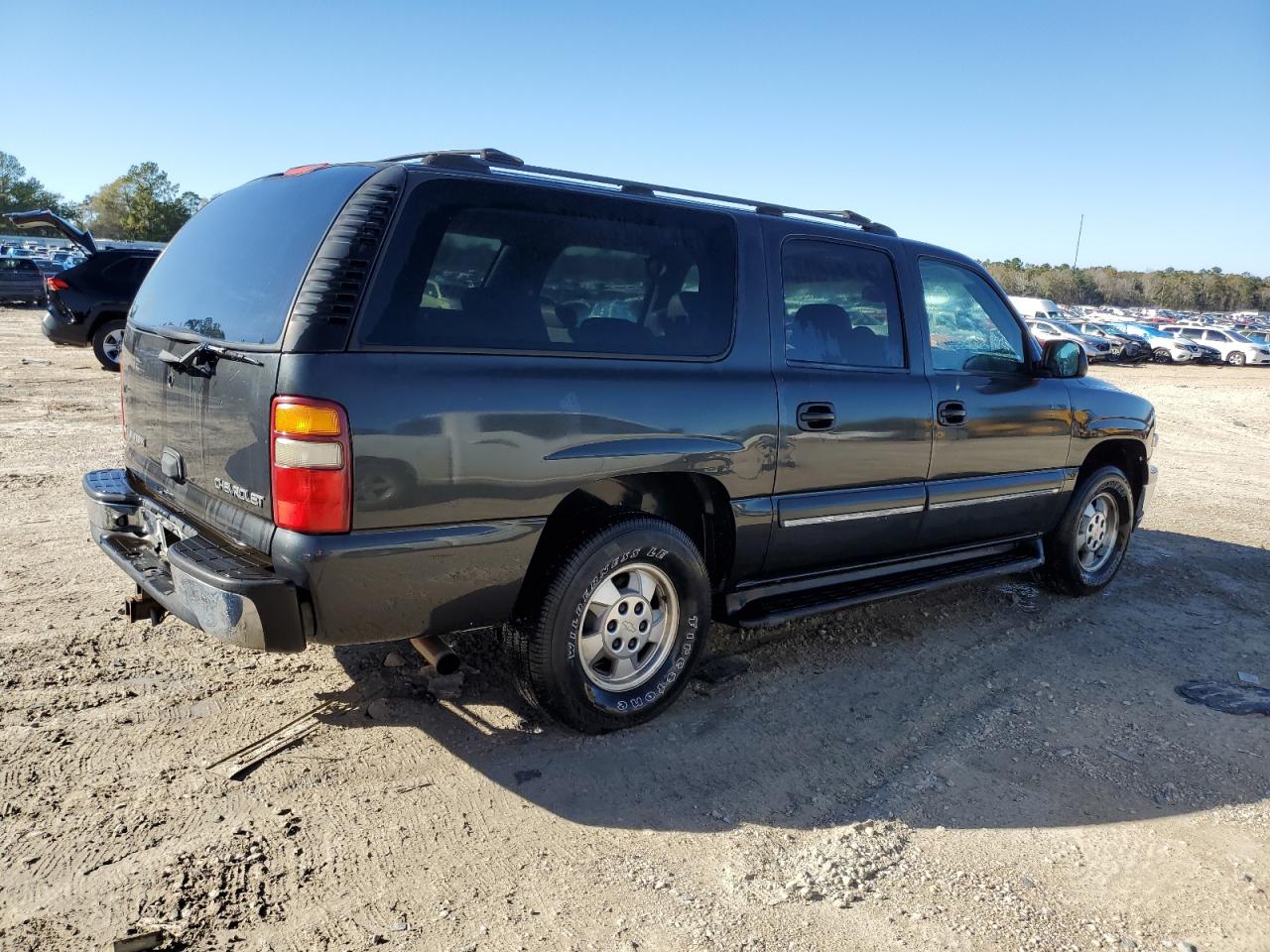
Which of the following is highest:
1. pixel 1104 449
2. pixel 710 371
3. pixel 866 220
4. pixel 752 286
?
pixel 866 220

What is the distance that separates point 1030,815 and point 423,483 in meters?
2.32

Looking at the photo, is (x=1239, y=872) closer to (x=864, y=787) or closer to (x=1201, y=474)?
(x=864, y=787)

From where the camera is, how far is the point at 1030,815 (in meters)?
3.20

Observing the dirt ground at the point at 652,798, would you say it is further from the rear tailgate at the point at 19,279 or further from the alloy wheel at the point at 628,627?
the rear tailgate at the point at 19,279

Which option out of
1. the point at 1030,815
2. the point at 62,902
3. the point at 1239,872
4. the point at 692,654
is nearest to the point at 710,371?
the point at 692,654

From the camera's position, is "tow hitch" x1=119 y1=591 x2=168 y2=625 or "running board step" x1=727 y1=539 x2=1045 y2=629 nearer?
"tow hitch" x1=119 y1=591 x2=168 y2=625

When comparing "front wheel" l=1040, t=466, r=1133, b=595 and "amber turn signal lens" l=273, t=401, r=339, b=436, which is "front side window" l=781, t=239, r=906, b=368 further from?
"amber turn signal lens" l=273, t=401, r=339, b=436

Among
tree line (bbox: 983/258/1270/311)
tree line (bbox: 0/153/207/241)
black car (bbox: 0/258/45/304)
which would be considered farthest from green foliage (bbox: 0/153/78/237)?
tree line (bbox: 983/258/1270/311)

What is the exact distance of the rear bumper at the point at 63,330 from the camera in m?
13.1

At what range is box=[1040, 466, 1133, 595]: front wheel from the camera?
5.44 m

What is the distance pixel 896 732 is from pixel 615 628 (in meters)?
1.24

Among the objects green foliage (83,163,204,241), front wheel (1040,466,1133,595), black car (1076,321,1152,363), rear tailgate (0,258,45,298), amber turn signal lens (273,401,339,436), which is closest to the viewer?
amber turn signal lens (273,401,339,436)

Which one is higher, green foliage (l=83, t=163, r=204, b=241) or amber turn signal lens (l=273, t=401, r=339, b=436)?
green foliage (l=83, t=163, r=204, b=241)

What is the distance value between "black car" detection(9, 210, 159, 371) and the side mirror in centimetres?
1220
